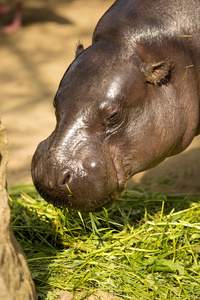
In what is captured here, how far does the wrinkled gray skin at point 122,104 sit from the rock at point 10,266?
0.55 m

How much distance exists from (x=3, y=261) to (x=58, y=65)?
6261 millimetres

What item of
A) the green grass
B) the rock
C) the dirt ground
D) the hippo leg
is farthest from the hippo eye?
the hippo leg

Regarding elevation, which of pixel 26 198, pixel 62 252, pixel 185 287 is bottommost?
pixel 185 287

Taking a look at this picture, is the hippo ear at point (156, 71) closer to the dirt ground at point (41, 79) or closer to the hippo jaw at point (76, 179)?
Result: the hippo jaw at point (76, 179)

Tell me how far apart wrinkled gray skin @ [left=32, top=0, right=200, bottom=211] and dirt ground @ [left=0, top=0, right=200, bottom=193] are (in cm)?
126

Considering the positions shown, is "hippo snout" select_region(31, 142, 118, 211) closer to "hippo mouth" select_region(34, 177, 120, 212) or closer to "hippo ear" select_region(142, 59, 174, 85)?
"hippo mouth" select_region(34, 177, 120, 212)

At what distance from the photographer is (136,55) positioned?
3.19m

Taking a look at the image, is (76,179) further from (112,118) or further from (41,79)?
(41,79)

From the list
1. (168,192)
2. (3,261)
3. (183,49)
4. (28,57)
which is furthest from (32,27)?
(3,261)

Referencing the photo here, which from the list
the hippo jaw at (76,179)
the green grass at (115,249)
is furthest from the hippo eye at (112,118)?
the green grass at (115,249)

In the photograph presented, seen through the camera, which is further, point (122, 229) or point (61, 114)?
point (122, 229)

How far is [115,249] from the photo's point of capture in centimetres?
321

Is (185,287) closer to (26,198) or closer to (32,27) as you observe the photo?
(26,198)

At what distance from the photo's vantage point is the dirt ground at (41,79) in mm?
5082
